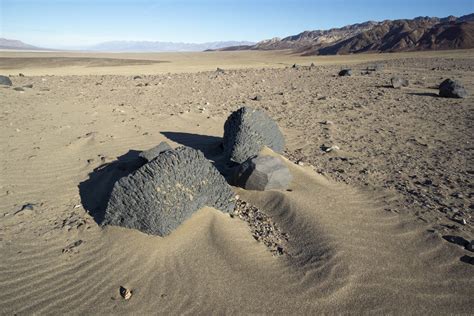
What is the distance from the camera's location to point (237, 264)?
3.04m

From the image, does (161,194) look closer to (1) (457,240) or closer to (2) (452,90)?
(1) (457,240)

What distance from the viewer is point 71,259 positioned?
3135 mm

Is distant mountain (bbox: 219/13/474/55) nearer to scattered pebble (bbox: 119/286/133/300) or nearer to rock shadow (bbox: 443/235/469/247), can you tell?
rock shadow (bbox: 443/235/469/247)

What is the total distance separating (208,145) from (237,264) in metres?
3.27

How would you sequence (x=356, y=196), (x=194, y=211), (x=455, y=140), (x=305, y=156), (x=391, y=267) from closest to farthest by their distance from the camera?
(x=391, y=267)
(x=194, y=211)
(x=356, y=196)
(x=305, y=156)
(x=455, y=140)

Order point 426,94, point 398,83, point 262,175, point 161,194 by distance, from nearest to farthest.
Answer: point 161,194, point 262,175, point 426,94, point 398,83

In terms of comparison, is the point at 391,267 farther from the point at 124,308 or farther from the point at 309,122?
the point at 309,122

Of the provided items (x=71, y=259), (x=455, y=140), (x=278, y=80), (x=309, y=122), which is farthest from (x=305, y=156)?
(x=278, y=80)

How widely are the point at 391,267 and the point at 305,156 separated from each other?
2811 millimetres

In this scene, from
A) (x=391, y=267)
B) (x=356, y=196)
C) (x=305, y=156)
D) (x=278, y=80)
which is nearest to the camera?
(x=391, y=267)

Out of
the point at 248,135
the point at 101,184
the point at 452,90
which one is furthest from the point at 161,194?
the point at 452,90

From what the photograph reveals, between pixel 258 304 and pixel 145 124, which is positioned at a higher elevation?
pixel 145 124

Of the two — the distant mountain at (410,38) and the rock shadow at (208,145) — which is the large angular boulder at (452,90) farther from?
the distant mountain at (410,38)

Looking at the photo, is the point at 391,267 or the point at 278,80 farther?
the point at 278,80
